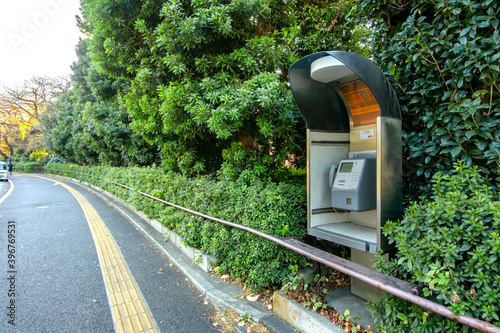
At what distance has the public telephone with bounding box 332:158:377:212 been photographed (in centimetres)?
284

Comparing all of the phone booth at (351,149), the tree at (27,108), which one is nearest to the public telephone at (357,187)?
the phone booth at (351,149)

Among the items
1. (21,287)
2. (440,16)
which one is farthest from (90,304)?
(440,16)

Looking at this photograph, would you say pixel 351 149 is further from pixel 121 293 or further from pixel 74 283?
pixel 74 283

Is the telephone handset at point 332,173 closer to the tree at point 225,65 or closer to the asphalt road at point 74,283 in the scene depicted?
the tree at point 225,65

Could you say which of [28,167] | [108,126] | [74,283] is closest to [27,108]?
[28,167]

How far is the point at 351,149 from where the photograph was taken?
144 inches

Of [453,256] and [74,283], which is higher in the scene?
[453,256]

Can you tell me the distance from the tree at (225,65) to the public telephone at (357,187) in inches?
51.9

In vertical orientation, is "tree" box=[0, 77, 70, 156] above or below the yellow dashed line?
above

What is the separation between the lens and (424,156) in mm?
2750

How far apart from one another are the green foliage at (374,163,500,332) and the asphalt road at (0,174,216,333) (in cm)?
212

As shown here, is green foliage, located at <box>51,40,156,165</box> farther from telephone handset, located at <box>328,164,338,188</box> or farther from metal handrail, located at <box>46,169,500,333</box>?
metal handrail, located at <box>46,169,500,333</box>

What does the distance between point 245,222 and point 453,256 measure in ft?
7.21

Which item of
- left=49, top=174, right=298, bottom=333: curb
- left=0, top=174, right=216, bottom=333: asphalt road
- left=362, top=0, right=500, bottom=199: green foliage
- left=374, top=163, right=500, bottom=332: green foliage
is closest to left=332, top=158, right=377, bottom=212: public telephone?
left=362, top=0, right=500, bottom=199: green foliage
